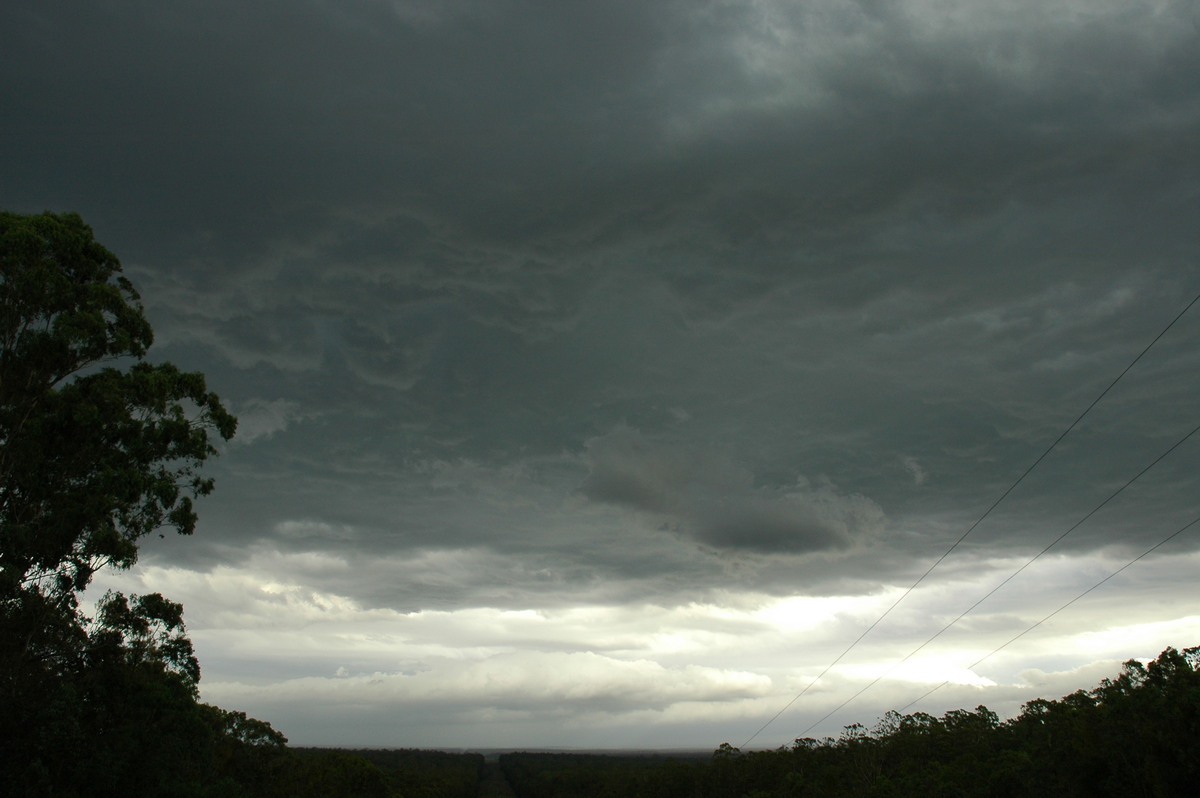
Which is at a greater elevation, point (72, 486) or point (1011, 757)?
point (72, 486)

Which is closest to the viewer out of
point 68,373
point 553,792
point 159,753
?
point 68,373

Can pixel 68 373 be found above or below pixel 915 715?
above

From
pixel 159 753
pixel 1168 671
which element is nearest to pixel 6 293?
pixel 159 753

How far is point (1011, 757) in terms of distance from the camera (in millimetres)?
53750

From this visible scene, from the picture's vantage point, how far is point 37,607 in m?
27.9

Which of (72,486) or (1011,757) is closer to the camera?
(72,486)

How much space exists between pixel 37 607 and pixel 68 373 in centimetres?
845

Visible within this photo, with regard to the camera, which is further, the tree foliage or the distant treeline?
the distant treeline

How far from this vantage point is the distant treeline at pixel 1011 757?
3338 centimetres

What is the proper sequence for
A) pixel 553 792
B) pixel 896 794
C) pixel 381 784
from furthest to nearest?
pixel 553 792
pixel 381 784
pixel 896 794

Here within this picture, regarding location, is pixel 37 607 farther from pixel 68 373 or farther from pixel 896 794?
pixel 896 794

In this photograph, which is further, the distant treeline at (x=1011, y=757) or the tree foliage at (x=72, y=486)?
the distant treeline at (x=1011, y=757)

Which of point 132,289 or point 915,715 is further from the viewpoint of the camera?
point 915,715

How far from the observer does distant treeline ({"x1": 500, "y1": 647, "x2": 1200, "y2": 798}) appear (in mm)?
33375
